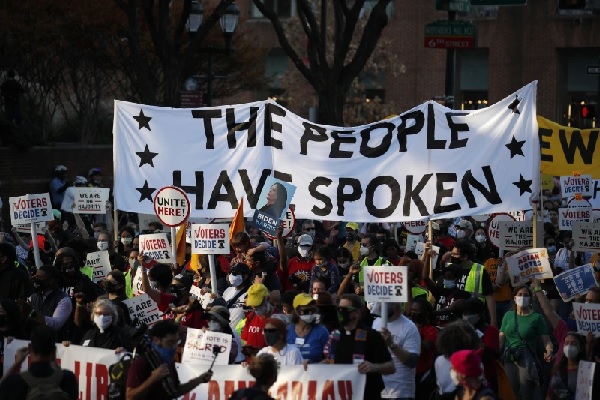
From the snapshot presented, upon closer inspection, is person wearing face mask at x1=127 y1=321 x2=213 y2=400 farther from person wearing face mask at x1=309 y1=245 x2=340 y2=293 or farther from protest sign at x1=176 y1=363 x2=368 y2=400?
person wearing face mask at x1=309 y1=245 x2=340 y2=293

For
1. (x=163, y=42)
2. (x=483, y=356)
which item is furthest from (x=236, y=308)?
(x=163, y=42)

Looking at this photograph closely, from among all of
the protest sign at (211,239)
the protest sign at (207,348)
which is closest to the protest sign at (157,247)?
the protest sign at (211,239)

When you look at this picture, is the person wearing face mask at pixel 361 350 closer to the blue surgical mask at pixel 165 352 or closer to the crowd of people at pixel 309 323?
the crowd of people at pixel 309 323

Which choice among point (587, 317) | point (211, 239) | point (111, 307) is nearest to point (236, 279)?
point (211, 239)

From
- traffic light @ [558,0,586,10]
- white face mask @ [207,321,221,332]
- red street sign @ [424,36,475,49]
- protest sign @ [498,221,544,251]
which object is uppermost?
traffic light @ [558,0,586,10]

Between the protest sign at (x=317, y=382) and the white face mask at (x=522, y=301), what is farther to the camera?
the white face mask at (x=522, y=301)

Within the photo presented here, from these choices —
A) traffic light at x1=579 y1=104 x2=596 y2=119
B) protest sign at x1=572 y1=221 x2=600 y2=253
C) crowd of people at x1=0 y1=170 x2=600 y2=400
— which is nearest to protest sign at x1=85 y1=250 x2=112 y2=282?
crowd of people at x1=0 y1=170 x2=600 y2=400

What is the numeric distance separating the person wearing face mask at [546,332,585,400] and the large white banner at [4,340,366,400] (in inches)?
75.0

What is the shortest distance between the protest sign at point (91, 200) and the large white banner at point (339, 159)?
4077 mm

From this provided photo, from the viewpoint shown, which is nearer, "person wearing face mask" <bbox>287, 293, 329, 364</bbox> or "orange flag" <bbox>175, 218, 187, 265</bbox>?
"person wearing face mask" <bbox>287, 293, 329, 364</bbox>

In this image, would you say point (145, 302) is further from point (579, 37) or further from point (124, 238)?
point (579, 37)

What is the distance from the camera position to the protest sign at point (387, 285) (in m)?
10.6

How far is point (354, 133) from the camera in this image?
48.6ft

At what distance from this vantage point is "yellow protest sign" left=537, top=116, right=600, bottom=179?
61.7ft
